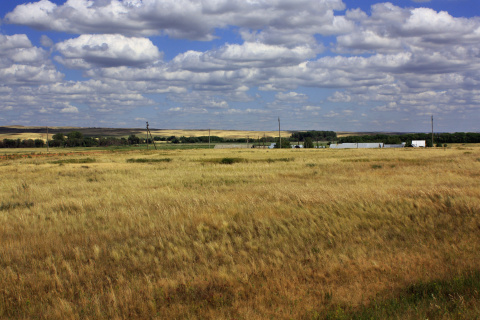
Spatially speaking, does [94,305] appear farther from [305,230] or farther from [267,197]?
[267,197]

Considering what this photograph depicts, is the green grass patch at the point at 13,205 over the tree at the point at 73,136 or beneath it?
beneath

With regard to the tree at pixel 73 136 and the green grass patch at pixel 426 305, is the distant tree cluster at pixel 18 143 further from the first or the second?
the green grass patch at pixel 426 305

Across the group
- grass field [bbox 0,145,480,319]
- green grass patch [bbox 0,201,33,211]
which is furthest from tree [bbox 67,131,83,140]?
grass field [bbox 0,145,480,319]

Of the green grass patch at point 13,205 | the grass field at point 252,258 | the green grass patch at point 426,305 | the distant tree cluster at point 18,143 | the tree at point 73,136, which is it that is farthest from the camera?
the tree at point 73,136

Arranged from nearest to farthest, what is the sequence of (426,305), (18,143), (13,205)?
(426,305), (13,205), (18,143)

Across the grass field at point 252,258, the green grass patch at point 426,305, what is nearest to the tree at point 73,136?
the grass field at point 252,258

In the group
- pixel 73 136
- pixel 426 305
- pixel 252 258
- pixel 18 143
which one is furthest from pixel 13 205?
pixel 73 136

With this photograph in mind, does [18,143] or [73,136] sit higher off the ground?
[73,136]

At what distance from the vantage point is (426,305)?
19.3 feet

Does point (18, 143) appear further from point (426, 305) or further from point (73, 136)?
point (426, 305)

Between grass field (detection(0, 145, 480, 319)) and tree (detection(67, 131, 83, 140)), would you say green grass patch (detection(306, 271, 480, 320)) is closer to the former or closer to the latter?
grass field (detection(0, 145, 480, 319))

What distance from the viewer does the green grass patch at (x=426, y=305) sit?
5.54m

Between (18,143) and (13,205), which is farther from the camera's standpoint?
(18,143)

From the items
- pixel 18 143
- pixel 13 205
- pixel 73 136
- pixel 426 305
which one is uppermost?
pixel 73 136
